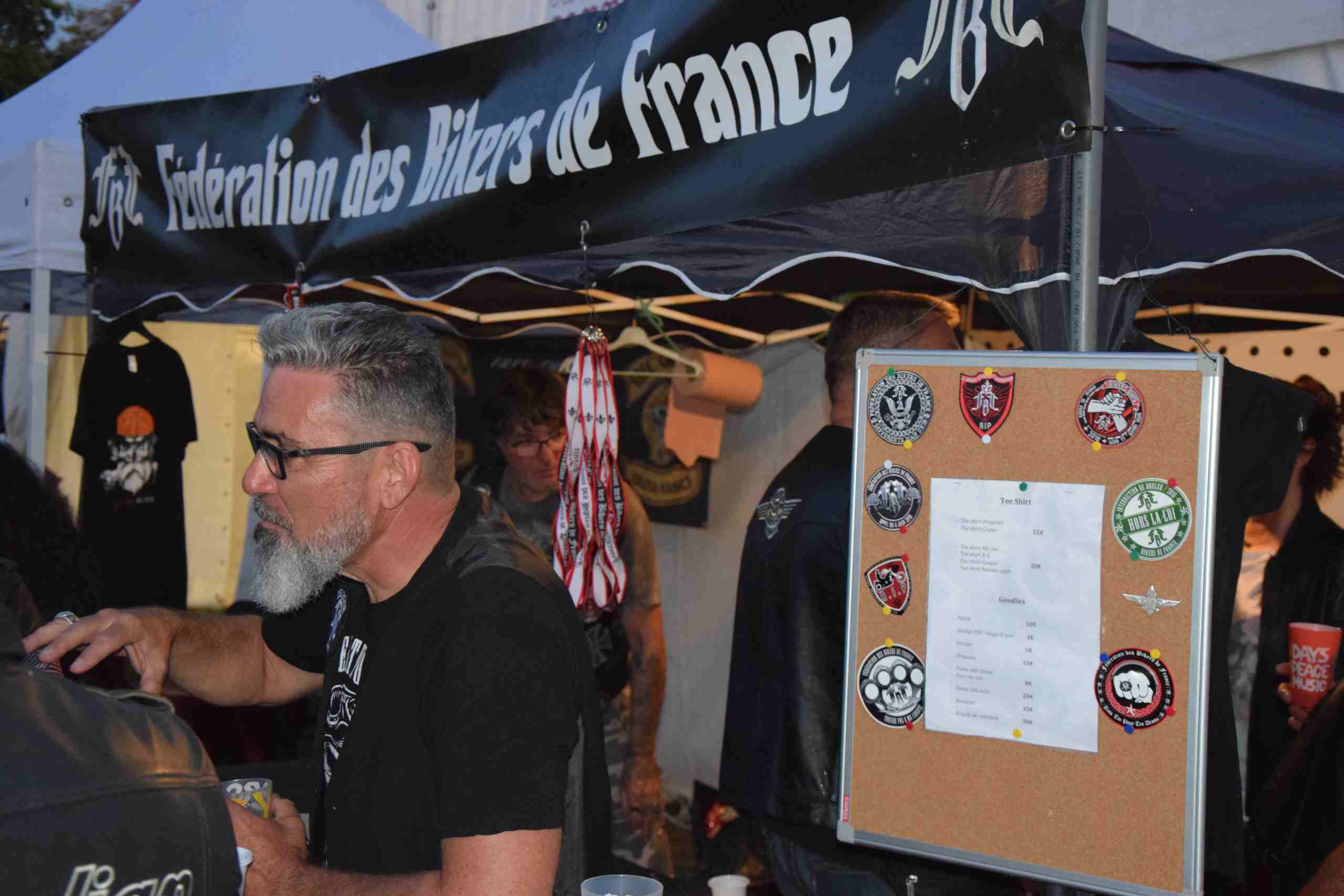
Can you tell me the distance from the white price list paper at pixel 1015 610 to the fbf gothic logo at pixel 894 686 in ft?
0.08

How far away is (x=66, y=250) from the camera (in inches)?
172

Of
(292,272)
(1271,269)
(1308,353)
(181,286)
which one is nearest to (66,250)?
(181,286)

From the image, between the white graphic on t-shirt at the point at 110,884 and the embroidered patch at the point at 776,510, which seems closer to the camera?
the white graphic on t-shirt at the point at 110,884

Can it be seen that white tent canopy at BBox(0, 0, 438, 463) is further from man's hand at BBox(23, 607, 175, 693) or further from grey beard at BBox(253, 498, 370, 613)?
grey beard at BBox(253, 498, 370, 613)

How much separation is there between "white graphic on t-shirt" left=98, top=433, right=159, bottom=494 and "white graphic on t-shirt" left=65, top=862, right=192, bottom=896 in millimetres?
4275

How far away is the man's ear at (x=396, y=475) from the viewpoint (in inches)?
77.6

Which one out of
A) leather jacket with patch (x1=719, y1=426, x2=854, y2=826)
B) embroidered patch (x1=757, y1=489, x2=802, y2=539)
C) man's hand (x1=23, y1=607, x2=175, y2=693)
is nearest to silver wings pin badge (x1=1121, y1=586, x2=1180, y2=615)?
leather jacket with patch (x1=719, y1=426, x2=854, y2=826)

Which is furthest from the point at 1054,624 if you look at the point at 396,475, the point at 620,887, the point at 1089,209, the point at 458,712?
the point at 396,475

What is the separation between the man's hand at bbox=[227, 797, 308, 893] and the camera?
170 centimetres

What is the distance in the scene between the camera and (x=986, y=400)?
80.4 inches

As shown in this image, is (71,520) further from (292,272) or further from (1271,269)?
(1271,269)

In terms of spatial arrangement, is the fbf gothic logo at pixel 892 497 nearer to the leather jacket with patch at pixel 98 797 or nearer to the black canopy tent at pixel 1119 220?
the black canopy tent at pixel 1119 220

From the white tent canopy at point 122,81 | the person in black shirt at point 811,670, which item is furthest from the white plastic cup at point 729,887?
the white tent canopy at point 122,81

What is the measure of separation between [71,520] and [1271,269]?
3.14 metres
